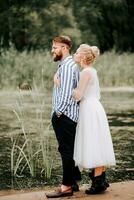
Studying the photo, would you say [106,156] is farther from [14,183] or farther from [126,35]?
[126,35]

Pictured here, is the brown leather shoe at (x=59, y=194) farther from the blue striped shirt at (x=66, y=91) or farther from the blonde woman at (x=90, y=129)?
the blue striped shirt at (x=66, y=91)

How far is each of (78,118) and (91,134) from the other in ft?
0.61

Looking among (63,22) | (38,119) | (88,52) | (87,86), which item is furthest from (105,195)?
(63,22)

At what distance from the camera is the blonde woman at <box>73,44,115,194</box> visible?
6039 mm

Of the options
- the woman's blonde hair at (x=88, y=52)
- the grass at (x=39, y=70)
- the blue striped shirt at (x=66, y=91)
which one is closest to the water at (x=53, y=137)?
Answer: the blue striped shirt at (x=66, y=91)

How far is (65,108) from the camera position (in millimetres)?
5984

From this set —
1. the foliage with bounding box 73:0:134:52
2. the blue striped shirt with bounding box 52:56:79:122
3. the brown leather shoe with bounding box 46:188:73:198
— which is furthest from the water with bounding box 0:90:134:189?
the foliage with bounding box 73:0:134:52

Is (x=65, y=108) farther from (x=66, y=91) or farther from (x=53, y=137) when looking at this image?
(x=53, y=137)

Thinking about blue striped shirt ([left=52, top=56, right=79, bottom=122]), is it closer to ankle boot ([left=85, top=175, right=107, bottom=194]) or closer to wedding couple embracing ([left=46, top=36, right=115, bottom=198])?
wedding couple embracing ([left=46, top=36, right=115, bottom=198])

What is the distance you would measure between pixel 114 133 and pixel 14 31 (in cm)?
2943

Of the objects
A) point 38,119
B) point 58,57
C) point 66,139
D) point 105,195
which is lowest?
point 105,195

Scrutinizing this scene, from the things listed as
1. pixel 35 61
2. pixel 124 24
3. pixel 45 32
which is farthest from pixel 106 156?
pixel 124 24

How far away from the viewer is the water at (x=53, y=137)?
7672 millimetres

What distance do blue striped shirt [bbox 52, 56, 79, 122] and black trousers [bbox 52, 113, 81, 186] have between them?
63 millimetres
